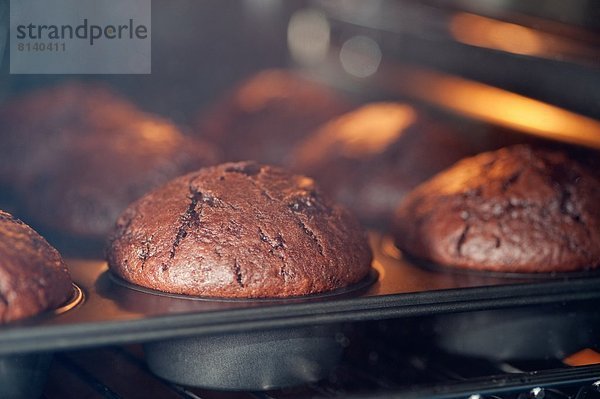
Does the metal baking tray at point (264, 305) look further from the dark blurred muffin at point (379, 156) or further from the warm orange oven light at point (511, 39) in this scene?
the warm orange oven light at point (511, 39)

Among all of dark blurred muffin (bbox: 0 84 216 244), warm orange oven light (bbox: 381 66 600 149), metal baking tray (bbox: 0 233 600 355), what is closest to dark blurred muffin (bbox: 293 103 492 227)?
warm orange oven light (bbox: 381 66 600 149)

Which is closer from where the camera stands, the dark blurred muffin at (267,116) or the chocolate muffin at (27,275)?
the chocolate muffin at (27,275)

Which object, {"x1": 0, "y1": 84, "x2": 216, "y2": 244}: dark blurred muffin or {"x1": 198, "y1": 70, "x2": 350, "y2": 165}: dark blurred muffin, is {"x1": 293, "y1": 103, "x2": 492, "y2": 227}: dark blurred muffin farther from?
{"x1": 0, "y1": 84, "x2": 216, "y2": 244}: dark blurred muffin

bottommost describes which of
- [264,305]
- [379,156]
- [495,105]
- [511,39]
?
[264,305]

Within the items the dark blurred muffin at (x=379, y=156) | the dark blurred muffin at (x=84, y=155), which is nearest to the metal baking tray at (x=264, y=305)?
the dark blurred muffin at (x=84, y=155)

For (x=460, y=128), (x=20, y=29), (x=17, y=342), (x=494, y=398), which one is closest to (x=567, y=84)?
(x=460, y=128)

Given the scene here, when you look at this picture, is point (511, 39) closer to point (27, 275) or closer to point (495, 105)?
point (495, 105)

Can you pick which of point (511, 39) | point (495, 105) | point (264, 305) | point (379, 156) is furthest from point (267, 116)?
point (264, 305)

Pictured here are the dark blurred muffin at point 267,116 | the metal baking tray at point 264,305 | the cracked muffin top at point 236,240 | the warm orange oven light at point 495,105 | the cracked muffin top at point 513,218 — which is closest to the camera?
the metal baking tray at point 264,305
